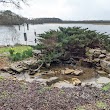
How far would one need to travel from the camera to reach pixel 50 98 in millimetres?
4715

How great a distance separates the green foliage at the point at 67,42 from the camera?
10156 mm

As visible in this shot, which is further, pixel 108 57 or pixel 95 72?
pixel 108 57

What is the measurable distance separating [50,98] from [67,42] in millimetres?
5685

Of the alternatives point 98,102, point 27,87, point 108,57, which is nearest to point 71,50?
point 108,57

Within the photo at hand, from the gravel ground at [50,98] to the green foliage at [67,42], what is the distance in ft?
13.7

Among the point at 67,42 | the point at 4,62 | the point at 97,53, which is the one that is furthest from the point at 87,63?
the point at 4,62

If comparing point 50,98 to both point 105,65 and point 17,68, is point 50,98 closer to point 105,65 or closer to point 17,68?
point 17,68

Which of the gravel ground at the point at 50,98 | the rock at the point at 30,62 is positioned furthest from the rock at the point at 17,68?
the gravel ground at the point at 50,98

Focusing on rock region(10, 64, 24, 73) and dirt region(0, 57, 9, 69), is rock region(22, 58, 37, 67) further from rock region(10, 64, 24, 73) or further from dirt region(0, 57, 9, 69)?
dirt region(0, 57, 9, 69)

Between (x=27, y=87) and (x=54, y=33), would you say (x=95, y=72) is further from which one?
(x=27, y=87)

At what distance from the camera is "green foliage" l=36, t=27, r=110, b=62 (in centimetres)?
1016

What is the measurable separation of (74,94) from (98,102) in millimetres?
615

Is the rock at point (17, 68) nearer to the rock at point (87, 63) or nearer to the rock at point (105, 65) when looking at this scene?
the rock at point (87, 63)

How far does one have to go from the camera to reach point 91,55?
10164 mm
